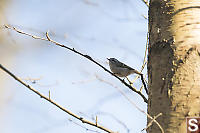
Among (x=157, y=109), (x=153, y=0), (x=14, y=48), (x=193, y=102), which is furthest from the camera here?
(x=14, y=48)

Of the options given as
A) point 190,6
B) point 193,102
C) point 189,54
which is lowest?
point 193,102

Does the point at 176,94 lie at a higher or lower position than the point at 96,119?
higher

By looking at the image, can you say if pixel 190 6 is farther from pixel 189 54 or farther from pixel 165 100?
pixel 165 100

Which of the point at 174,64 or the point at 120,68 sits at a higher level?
the point at 120,68

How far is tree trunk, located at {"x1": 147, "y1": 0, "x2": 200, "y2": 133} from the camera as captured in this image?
186cm

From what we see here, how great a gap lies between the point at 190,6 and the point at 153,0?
0.34 metres

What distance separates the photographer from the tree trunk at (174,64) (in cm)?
186

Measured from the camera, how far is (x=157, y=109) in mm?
1970

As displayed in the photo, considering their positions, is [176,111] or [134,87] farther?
[134,87]

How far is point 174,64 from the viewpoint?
2.00 meters

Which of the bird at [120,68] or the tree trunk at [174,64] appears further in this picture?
the bird at [120,68]

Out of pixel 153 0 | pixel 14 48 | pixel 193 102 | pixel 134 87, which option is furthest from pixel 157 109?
pixel 14 48

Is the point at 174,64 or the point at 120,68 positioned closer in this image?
the point at 174,64

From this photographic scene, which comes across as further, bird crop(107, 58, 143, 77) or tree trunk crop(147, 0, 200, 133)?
bird crop(107, 58, 143, 77)
